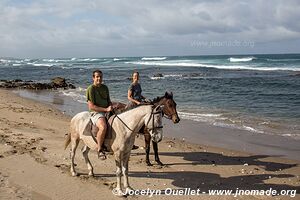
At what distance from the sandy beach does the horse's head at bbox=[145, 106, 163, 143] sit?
1320 mm

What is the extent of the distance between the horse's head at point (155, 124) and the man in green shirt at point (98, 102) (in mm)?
962

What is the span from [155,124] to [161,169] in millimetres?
2547

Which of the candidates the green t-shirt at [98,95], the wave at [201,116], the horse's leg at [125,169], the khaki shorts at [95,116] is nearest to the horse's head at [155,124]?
the horse's leg at [125,169]

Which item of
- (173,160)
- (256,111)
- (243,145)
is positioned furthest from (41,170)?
(256,111)

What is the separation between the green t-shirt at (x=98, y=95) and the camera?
26.3 feet

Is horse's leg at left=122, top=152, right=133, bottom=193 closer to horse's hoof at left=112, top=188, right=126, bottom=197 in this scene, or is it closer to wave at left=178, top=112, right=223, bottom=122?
horse's hoof at left=112, top=188, right=126, bottom=197

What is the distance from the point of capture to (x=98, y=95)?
26.6ft

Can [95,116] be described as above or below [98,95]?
below

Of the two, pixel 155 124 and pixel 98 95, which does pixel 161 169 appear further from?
pixel 98 95

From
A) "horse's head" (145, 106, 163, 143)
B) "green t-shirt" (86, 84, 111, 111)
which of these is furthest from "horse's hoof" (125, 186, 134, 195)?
"green t-shirt" (86, 84, 111, 111)

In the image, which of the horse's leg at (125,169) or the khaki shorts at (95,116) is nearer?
the horse's leg at (125,169)

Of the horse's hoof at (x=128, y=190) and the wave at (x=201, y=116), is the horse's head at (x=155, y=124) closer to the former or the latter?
the horse's hoof at (x=128, y=190)

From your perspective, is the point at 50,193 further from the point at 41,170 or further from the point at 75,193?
the point at 41,170

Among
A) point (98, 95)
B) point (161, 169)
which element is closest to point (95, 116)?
point (98, 95)
